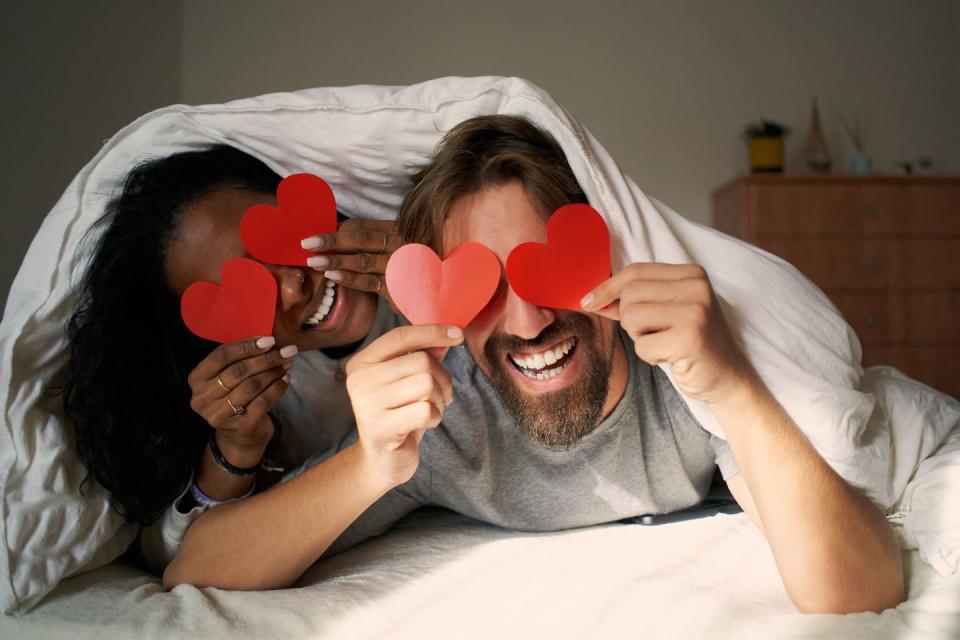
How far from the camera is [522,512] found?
1.34 m

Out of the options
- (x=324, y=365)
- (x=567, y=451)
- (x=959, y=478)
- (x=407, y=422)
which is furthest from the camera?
(x=324, y=365)

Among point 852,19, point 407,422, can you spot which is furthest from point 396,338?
point 852,19

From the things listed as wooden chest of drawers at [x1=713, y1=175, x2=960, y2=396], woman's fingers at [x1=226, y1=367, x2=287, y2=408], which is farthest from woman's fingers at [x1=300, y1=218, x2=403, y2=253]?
wooden chest of drawers at [x1=713, y1=175, x2=960, y2=396]

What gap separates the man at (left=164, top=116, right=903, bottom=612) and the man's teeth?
168 millimetres

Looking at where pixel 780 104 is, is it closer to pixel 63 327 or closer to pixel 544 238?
pixel 544 238

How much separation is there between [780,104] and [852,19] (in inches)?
26.8

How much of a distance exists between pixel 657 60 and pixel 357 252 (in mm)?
3886

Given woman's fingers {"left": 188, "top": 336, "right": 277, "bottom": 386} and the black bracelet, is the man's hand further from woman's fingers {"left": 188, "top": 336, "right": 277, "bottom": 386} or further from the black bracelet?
the black bracelet

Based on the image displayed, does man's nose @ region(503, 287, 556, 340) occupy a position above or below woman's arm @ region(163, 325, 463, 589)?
above

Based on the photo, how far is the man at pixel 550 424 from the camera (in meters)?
0.91

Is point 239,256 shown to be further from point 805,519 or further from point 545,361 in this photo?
point 805,519

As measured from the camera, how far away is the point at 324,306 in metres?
1.33

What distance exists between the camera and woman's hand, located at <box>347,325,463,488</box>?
90cm

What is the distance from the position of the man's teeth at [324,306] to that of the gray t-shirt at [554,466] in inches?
10.7
